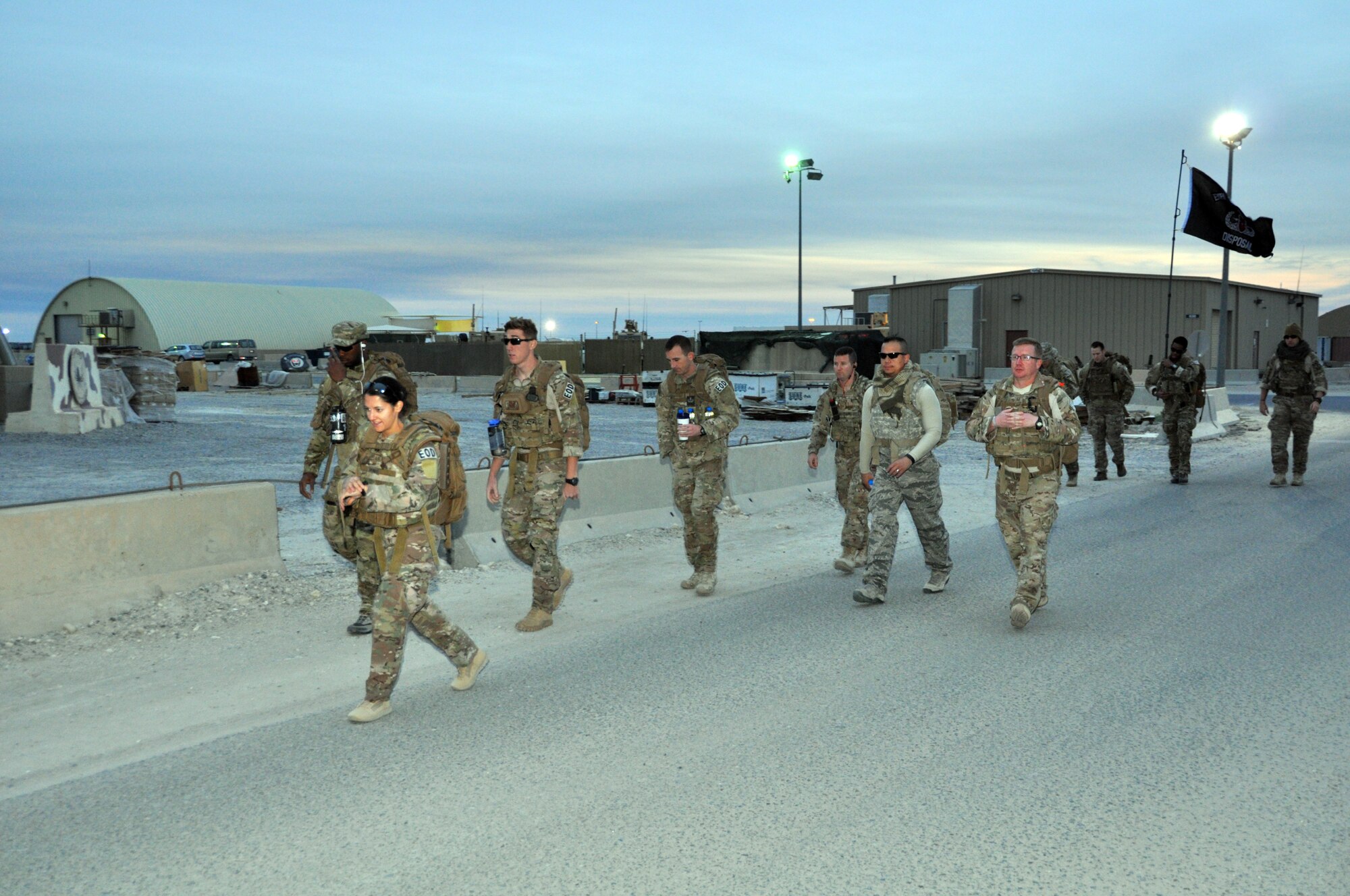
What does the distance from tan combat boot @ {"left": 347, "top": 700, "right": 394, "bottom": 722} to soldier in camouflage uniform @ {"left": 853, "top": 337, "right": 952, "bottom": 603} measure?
348cm

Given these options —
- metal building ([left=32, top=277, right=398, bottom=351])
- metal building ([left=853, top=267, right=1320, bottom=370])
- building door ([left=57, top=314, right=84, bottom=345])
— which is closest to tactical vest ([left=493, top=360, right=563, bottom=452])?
metal building ([left=853, top=267, right=1320, bottom=370])

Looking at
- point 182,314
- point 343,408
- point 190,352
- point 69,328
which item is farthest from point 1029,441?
point 69,328

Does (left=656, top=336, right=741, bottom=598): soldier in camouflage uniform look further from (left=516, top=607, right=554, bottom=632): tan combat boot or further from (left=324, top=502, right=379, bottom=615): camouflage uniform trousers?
(left=324, top=502, right=379, bottom=615): camouflage uniform trousers

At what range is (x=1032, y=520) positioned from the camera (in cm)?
659

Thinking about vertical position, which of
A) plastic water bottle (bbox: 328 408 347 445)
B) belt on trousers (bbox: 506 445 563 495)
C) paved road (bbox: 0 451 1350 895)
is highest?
plastic water bottle (bbox: 328 408 347 445)

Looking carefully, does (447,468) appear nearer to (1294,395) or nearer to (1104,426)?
(1104,426)

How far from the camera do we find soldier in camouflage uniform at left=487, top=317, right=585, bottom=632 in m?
6.55

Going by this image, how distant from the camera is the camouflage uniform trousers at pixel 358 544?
5180 millimetres

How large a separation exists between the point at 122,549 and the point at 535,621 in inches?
105

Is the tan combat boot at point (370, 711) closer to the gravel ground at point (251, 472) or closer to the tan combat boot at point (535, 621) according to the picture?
the tan combat boot at point (535, 621)

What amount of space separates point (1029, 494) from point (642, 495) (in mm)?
4356

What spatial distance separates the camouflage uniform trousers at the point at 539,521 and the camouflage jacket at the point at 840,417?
2.62 m

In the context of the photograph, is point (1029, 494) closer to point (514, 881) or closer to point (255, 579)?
point (514, 881)

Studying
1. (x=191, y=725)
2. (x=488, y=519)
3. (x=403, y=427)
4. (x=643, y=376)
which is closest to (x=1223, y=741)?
(x=403, y=427)
